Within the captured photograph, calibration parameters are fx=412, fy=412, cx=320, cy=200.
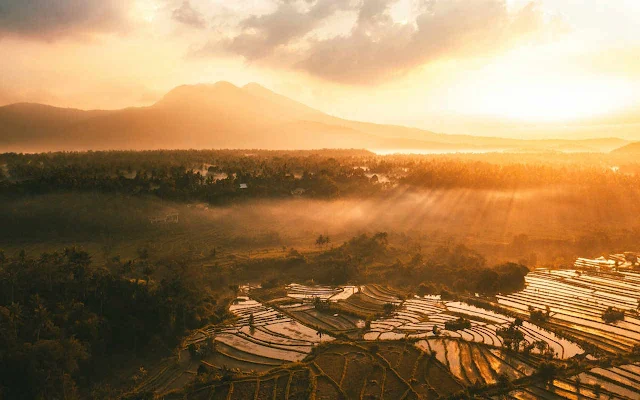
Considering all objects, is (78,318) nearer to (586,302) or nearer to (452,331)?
(452,331)

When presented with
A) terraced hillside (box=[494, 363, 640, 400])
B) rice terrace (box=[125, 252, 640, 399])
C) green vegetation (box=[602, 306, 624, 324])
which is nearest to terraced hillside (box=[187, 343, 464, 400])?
rice terrace (box=[125, 252, 640, 399])

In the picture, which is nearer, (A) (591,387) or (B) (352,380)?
(A) (591,387)

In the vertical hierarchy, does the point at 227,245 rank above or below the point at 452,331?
above

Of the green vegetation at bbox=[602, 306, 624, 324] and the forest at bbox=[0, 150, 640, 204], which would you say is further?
the forest at bbox=[0, 150, 640, 204]

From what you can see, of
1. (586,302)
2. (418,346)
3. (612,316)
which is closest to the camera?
(418,346)

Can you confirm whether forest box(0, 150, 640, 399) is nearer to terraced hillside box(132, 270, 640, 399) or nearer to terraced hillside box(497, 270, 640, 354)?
terraced hillside box(132, 270, 640, 399)

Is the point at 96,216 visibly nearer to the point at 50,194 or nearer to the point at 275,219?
the point at 50,194

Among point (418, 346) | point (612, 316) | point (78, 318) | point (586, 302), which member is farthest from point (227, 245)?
point (612, 316)

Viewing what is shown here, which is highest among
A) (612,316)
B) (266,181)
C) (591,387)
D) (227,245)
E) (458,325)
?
(266,181)

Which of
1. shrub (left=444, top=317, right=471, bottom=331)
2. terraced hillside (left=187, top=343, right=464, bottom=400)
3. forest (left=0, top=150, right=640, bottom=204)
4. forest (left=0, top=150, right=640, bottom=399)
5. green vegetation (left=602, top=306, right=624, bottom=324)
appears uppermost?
forest (left=0, top=150, right=640, bottom=204)

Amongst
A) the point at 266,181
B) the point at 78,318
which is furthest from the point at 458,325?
the point at 266,181

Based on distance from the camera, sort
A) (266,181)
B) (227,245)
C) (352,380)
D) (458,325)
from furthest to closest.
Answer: (266,181), (227,245), (458,325), (352,380)
